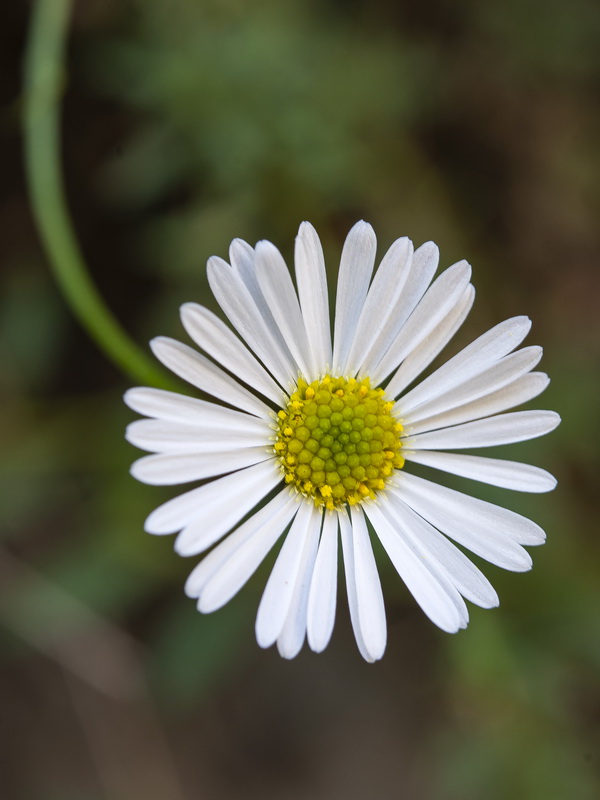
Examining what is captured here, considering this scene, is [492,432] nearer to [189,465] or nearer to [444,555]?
[444,555]

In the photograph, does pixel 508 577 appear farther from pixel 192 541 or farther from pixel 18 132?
pixel 18 132

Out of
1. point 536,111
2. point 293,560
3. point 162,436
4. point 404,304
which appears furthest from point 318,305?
point 536,111

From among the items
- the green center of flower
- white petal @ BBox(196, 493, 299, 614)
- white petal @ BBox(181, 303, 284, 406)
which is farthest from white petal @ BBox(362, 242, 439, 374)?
white petal @ BBox(196, 493, 299, 614)

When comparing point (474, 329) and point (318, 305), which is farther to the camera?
point (474, 329)

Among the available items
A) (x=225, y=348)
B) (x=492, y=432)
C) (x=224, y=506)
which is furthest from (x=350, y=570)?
(x=225, y=348)

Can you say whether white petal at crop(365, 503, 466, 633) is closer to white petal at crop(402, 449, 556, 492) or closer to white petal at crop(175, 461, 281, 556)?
white petal at crop(402, 449, 556, 492)

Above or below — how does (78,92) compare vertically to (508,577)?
above

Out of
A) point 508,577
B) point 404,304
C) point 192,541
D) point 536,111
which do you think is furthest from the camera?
point 536,111

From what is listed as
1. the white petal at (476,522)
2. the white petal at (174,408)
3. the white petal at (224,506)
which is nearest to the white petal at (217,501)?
the white petal at (224,506)
